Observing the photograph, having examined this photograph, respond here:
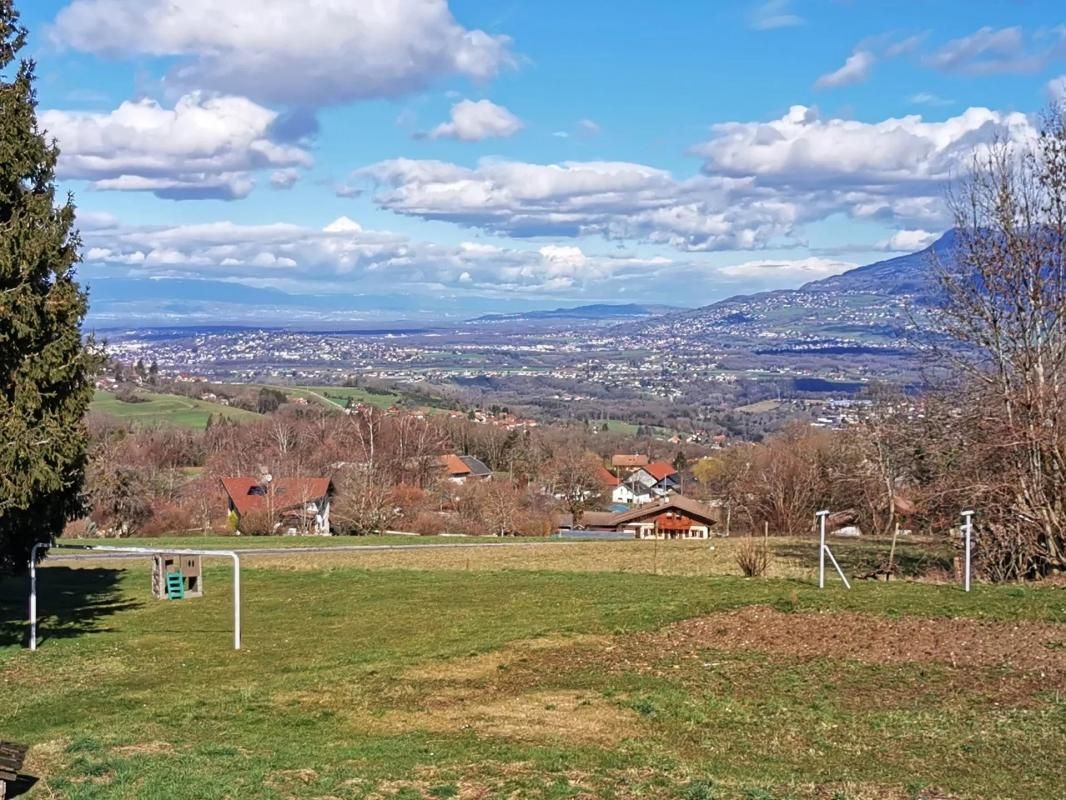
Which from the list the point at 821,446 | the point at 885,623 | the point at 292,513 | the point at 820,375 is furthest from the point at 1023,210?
the point at 820,375

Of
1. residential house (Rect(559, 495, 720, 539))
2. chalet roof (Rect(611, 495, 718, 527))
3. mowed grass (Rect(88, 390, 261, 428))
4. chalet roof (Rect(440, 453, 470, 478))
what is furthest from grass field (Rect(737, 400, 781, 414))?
residential house (Rect(559, 495, 720, 539))

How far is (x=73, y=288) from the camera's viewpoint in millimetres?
15641

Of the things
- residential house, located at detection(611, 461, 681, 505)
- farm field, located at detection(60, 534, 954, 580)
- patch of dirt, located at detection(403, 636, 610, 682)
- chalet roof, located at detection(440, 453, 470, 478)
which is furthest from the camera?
residential house, located at detection(611, 461, 681, 505)

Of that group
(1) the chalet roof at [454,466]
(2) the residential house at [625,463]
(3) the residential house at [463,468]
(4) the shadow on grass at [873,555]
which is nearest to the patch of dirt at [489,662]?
(4) the shadow on grass at [873,555]

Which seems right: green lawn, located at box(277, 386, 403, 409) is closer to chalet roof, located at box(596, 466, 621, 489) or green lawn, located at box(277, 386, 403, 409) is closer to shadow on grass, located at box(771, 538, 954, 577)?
chalet roof, located at box(596, 466, 621, 489)

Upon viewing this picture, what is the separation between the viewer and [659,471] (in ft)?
317

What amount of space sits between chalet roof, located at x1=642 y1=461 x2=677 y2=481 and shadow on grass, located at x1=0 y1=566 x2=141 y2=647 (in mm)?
69938

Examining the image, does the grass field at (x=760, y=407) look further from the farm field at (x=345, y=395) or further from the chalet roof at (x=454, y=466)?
the chalet roof at (x=454, y=466)

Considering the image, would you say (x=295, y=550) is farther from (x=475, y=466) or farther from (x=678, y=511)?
(x=475, y=466)

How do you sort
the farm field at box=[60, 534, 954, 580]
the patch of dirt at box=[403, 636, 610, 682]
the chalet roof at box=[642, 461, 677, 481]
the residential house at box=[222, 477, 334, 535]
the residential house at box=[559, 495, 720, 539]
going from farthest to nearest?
1. the chalet roof at box=[642, 461, 677, 481]
2. the residential house at box=[559, 495, 720, 539]
3. the residential house at box=[222, 477, 334, 535]
4. the farm field at box=[60, 534, 954, 580]
5. the patch of dirt at box=[403, 636, 610, 682]

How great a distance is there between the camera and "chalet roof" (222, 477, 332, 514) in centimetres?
5838

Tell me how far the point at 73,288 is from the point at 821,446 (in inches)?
1817

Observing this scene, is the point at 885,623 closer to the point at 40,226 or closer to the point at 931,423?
the point at 931,423

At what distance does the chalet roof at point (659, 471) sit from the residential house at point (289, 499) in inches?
1541
